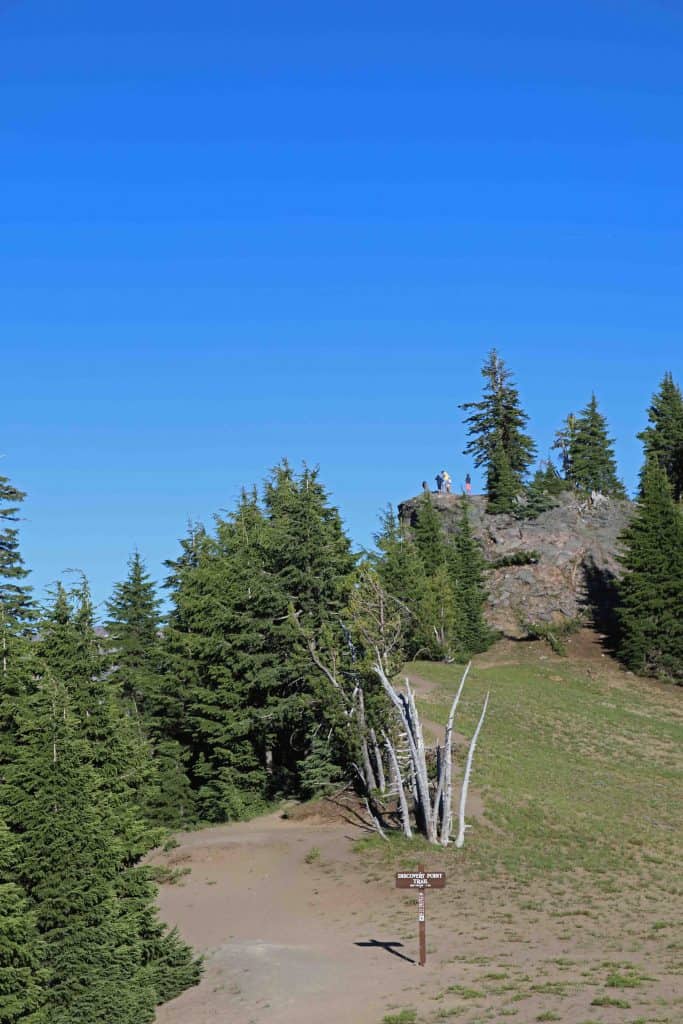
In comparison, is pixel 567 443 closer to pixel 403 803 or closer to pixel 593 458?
pixel 593 458

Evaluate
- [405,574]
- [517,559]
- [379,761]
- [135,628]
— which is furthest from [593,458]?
[379,761]

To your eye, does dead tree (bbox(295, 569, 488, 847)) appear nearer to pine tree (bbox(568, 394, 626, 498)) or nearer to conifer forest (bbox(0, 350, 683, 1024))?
conifer forest (bbox(0, 350, 683, 1024))

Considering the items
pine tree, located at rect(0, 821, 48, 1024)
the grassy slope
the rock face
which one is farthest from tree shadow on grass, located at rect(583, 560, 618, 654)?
pine tree, located at rect(0, 821, 48, 1024)

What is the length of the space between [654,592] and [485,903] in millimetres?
40760

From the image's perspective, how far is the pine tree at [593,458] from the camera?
9725 cm

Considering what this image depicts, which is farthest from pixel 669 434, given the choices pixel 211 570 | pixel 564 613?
pixel 211 570

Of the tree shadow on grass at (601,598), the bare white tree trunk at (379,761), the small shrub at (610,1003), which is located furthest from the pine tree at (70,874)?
the tree shadow on grass at (601,598)

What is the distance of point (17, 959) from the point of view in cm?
1842

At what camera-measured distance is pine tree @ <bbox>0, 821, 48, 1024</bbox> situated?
694 inches

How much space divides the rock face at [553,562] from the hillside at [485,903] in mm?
22861

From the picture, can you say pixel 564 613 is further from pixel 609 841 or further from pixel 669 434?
pixel 609 841

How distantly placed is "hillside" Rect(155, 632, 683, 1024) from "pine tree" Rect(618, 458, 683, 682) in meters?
13.3

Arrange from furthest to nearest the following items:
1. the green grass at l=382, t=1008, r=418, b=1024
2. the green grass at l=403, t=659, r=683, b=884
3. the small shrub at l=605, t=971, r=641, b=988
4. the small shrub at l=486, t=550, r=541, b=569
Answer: the small shrub at l=486, t=550, r=541, b=569 → the green grass at l=403, t=659, r=683, b=884 → the small shrub at l=605, t=971, r=641, b=988 → the green grass at l=382, t=1008, r=418, b=1024

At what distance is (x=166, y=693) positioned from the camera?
155ft
